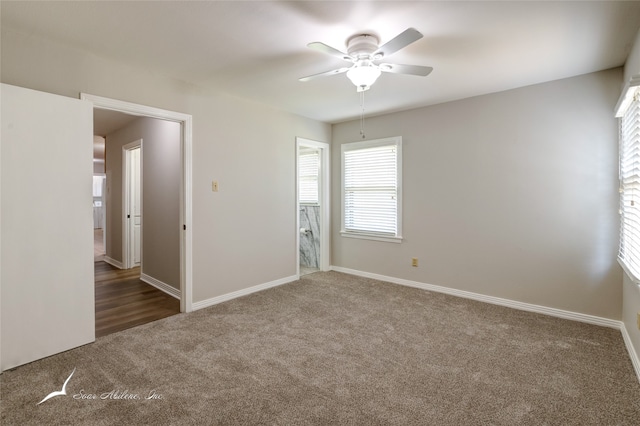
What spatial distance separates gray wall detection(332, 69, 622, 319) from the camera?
2.97 meters

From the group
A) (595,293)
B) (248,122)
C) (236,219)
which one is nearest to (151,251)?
(236,219)

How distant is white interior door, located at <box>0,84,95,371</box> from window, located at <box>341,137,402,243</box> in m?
3.38

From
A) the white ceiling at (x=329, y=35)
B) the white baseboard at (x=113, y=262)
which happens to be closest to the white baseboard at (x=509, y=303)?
the white ceiling at (x=329, y=35)

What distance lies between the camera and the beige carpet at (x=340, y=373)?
1.76 metres

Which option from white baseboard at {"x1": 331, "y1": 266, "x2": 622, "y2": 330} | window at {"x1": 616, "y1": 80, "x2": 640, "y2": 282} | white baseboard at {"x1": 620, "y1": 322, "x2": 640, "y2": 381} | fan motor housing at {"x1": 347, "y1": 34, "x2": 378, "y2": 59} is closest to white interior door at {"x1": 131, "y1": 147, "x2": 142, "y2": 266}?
white baseboard at {"x1": 331, "y1": 266, "x2": 622, "y2": 330}

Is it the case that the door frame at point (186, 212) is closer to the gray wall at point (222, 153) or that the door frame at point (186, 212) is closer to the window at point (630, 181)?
the gray wall at point (222, 153)

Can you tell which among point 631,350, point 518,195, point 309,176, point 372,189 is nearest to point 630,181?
point 518,195

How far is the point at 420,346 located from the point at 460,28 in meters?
2.43

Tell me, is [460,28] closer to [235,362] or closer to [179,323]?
[235,362]

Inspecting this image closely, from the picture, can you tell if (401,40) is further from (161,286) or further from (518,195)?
(161,286)

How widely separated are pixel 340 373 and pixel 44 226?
242cm

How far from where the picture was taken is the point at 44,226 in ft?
7.61

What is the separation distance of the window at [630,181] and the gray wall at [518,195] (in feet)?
0.83

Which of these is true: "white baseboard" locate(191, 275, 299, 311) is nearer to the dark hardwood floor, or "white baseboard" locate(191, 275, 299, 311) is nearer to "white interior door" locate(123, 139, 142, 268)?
the dark hardwood floor
